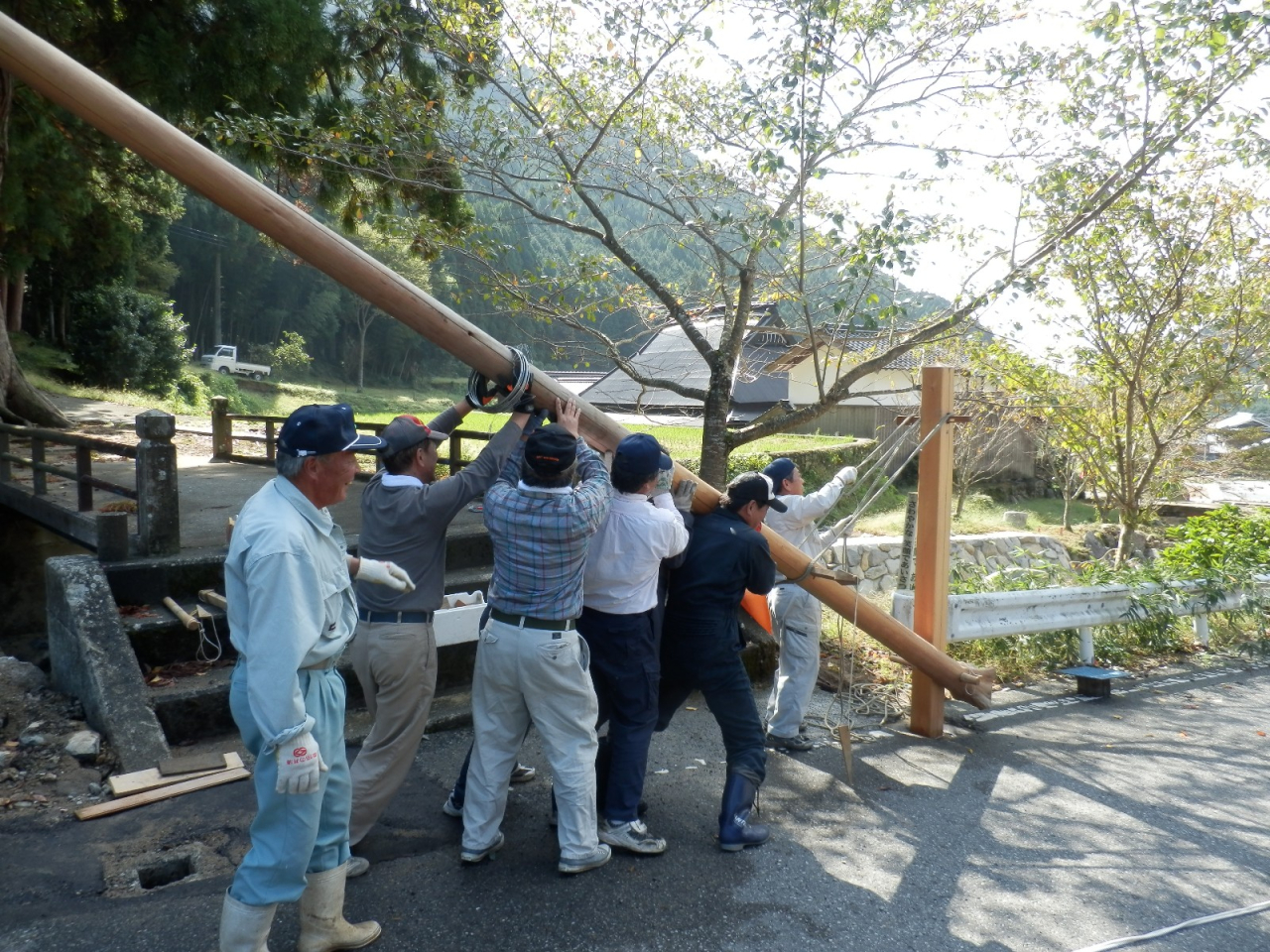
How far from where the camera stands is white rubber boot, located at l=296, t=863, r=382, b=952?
3.08m

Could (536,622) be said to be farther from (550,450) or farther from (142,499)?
(142,499)

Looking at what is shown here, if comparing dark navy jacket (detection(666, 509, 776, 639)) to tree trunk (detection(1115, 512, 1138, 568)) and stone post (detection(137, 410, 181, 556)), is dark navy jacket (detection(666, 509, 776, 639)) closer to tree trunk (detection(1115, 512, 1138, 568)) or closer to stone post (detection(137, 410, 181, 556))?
stone post (detection(137, 410, 181, 556))

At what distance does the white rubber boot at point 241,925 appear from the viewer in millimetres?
2799

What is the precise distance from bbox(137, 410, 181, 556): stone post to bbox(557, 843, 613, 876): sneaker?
375cm

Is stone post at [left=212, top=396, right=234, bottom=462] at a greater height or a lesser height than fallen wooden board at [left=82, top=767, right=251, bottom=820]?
greater

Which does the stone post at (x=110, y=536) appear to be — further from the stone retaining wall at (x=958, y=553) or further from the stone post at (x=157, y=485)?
the stone retaining wall at (x=958, y=553)

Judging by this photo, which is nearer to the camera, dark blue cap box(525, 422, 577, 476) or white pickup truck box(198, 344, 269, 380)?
dark blue cap box(525, 422, 577, 476)

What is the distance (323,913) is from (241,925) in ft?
1.16

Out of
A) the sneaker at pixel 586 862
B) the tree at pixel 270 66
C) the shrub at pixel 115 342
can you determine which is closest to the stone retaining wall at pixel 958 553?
the tree at pixel 270 66

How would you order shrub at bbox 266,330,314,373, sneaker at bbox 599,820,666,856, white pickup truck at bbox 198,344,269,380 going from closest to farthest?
sneaker at bbox 599,820,666,856, white pickup truck at bbox 198,344,269,380, shrub at bbox 266,330,314,373

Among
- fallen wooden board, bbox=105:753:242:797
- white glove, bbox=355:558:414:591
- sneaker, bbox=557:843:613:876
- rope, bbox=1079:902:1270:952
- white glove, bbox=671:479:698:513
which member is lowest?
rope, bbox=1079:902:1270:952

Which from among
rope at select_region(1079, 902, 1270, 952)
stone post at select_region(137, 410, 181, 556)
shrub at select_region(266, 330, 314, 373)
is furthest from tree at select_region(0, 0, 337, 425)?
shrub at select_region(266, 330, 314, 373)

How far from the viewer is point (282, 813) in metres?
2.83

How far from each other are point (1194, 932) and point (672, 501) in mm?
2780
